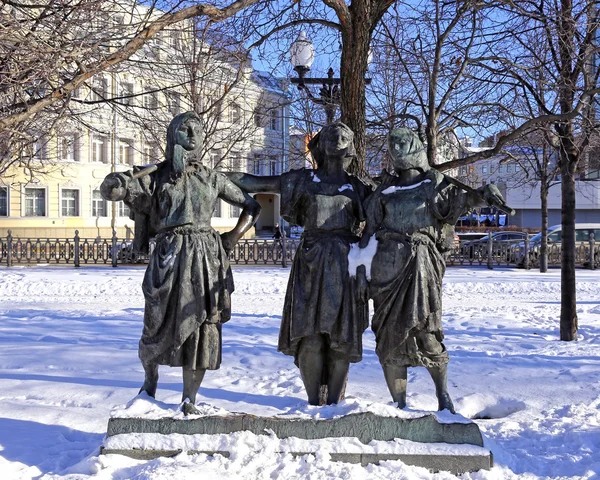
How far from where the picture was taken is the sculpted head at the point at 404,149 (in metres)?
4.41

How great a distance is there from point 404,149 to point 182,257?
66.5 inches

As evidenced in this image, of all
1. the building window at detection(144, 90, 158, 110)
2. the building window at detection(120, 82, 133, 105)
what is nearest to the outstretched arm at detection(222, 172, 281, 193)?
the building window at detection(144, 90, 158, 110)

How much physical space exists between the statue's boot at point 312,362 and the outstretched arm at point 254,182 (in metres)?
1.11

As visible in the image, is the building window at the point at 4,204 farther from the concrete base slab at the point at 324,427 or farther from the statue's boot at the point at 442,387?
the statue's boot at the point at 442,387

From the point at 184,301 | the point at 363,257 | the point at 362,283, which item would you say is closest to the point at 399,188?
the point at 363,257

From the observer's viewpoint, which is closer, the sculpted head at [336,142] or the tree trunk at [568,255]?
the sculpted head at [336,142]

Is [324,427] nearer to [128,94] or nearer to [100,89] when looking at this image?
[128,94]

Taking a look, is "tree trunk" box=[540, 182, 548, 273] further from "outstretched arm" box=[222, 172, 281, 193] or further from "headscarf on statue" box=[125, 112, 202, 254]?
"headscarf on statue" box=[125, 112, 202, 254]

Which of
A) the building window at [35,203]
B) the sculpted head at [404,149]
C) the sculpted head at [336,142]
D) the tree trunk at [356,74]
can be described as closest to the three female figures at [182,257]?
the sculpted head at [336,142]

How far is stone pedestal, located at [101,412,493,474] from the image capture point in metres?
3.94

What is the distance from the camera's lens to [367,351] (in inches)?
311

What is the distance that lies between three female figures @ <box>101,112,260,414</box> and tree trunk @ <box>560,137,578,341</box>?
19.3 feet

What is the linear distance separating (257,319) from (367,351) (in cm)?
288

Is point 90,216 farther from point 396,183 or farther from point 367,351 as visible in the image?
point 396,183
